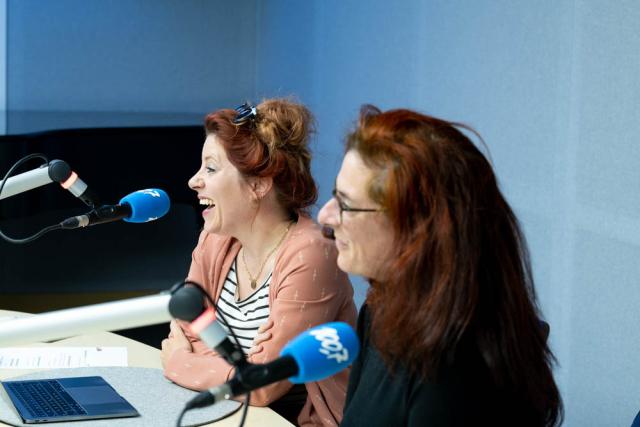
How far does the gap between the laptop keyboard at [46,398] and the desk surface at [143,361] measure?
12cm

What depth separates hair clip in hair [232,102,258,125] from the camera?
250 centimetres

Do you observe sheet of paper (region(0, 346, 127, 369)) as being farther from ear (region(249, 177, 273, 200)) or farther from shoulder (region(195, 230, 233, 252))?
ear (region(249, 177, 273, 200))

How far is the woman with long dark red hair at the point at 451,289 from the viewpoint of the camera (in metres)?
1.57

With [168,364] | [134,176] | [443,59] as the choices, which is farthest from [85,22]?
[168,364]

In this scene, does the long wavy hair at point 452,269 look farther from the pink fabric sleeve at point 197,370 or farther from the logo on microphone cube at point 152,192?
the pink fabric sleeve at point 197,370

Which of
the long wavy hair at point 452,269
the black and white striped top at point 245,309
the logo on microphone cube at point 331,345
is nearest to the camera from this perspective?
the logo on microphone cube at point 331,345

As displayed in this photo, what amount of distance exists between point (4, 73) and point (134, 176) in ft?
3.15

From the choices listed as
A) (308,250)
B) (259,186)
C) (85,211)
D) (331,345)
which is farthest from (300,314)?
(85,211)

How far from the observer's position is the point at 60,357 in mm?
2404

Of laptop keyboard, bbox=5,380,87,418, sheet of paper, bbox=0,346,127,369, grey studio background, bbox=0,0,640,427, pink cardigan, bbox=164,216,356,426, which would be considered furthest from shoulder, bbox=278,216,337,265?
grey studio background, bbox=0,0,640,427

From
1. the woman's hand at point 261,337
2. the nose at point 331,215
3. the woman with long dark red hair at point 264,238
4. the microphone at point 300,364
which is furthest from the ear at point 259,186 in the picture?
the microphone at point 300,364

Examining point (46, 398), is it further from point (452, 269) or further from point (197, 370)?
point (452, 269)

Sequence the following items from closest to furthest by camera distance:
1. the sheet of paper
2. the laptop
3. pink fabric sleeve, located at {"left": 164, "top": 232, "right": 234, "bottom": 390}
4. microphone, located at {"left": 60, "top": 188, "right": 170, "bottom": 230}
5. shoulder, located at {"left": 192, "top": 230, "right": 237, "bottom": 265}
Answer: microphone, located at {"left": 60, "top": 188, "right": 170, "bottom": 230} < the laptop < pink fabric sleeve, located at {"left": 164, "top": 232, "right": 234, "bottom": 390} < the sheet of paper < shoulder, located at {"left": 192, "top": 230, "right": 237, "bottom": 265}

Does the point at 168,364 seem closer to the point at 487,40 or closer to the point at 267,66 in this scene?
the point at 487,40
